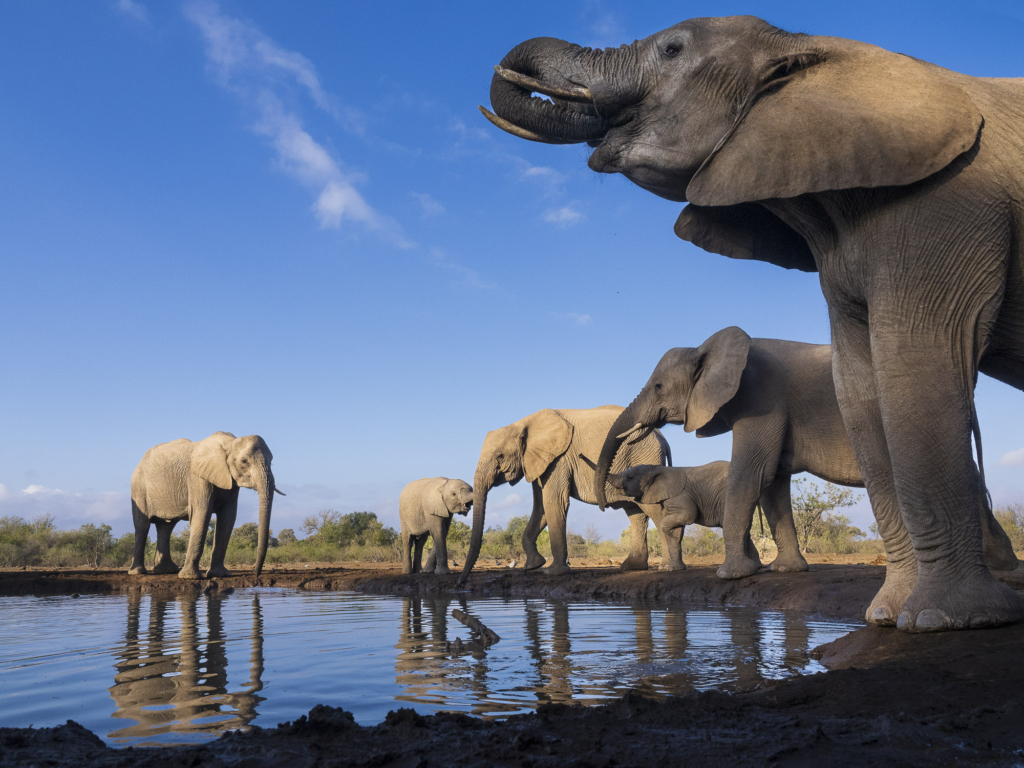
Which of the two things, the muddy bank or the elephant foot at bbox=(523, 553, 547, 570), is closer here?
the muddy bank

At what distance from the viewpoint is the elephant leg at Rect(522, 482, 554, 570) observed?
45.7 feet

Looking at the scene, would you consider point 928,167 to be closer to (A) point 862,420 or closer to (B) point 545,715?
(A) point 862,420

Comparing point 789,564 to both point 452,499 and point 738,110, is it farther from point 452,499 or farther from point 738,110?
point 452,499

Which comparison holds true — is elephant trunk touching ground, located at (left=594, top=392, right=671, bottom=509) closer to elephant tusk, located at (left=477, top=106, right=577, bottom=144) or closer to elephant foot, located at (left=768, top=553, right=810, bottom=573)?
elephant foot, located at (left=768, top=553, right=810, bottom=573)

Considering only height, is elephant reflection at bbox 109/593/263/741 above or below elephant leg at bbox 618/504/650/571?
below

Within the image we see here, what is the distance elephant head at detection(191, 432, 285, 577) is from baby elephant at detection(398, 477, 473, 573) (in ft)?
9.76

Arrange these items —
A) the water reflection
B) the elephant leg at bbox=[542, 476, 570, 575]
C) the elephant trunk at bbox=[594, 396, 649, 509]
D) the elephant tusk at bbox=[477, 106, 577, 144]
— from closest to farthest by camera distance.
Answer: the water reflection
the elephant tusk at bbox=[477, 106, 577, 144]
the elephant trunk at bbox=[594, 396, 649, 509]
the elephant leg at bbox=[542, 476, 570, 575]

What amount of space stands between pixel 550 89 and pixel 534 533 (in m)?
11.0

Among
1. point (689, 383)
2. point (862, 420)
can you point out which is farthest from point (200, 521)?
point (862, 420)

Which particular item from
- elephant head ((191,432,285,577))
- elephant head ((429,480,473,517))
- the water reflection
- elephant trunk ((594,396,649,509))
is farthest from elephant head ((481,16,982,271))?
elephant head ((429,480,473,517))

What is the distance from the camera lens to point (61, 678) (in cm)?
411

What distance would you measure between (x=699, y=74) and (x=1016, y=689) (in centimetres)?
282

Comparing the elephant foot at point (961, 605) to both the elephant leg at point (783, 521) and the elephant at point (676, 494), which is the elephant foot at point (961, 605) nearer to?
the elephant leg at point (783, 521)

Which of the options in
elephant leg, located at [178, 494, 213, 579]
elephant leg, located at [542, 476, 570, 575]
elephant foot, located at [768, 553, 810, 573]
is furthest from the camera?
elephant leg, located at [178, 494, 213, 579]
